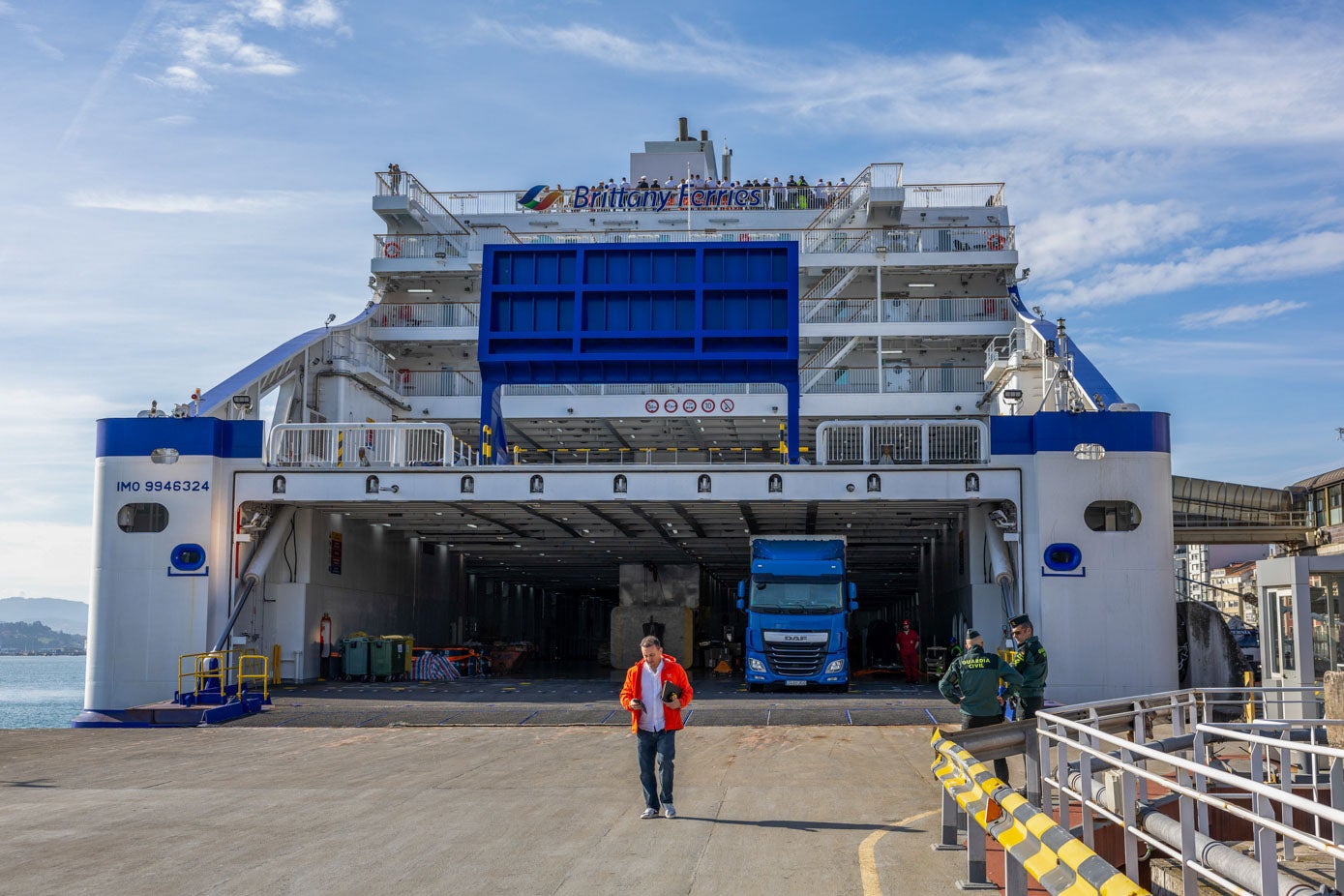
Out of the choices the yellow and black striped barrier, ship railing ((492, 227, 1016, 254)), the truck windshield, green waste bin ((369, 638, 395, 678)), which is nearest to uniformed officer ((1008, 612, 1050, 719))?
the yellow and black striped barrier

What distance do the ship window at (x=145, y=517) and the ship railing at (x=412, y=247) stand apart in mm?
17539

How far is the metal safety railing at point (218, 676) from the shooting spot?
23.6m

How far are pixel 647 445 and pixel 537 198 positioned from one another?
1029 centimetres

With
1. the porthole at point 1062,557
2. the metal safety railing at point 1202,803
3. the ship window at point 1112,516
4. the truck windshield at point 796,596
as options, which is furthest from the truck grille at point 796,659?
the metal safety railing at point 1202,803

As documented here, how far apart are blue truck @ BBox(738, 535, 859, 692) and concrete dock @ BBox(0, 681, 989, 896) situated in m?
8.96

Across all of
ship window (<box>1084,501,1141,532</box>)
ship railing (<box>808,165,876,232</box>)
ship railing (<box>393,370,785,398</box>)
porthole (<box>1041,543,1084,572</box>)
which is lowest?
porthole (<box>1041,543,1084,572</box>)

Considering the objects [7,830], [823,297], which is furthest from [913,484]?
[7,830]

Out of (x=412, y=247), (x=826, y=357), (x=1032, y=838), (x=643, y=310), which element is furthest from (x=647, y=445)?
(x=1032, y=838)

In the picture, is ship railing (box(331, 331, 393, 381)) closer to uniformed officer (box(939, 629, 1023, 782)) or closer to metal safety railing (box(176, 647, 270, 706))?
metal safety railing (box(176, 647, 270, 706))

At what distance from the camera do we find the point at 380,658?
32.2 meters

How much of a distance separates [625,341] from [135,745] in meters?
15.8

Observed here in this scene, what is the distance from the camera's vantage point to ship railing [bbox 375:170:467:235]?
45.2 meters

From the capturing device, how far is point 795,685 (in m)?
29.4

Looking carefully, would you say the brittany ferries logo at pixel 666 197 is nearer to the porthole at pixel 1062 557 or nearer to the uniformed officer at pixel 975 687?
the porthole at pixel 1062 557
